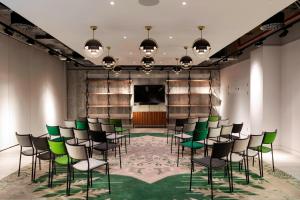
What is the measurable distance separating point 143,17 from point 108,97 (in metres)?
9.58

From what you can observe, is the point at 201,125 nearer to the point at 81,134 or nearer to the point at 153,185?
the point at 153,185

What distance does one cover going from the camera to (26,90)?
9500 millimetres

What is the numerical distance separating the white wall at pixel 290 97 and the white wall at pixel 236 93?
2.35 m

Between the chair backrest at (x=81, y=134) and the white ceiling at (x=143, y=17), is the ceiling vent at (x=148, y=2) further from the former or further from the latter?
the chair backrest at (x=81, y=134)

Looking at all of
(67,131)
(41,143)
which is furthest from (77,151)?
(67,131)

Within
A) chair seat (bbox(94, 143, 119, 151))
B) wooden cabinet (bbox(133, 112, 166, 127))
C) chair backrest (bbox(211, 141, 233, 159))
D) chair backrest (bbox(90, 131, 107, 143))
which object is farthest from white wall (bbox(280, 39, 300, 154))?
wooden cabinet (bbox(133, 112, 166, 127))

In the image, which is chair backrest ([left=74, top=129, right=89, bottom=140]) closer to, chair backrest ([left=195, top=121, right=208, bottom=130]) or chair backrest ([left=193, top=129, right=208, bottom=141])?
chair backrest ([left=193, top=129, right=208, bottom=141])

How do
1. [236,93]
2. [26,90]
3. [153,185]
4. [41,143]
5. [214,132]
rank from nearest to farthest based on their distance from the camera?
[41,143]
[153,185]
[214,132]
[26,90]
[236,93]

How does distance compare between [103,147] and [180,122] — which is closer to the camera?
[103,147]

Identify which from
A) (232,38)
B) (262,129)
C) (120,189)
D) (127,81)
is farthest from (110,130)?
(127,81)

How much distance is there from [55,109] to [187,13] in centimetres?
953

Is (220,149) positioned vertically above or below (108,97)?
below

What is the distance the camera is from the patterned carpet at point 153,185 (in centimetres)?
423

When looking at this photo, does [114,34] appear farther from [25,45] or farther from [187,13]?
[25,45]
